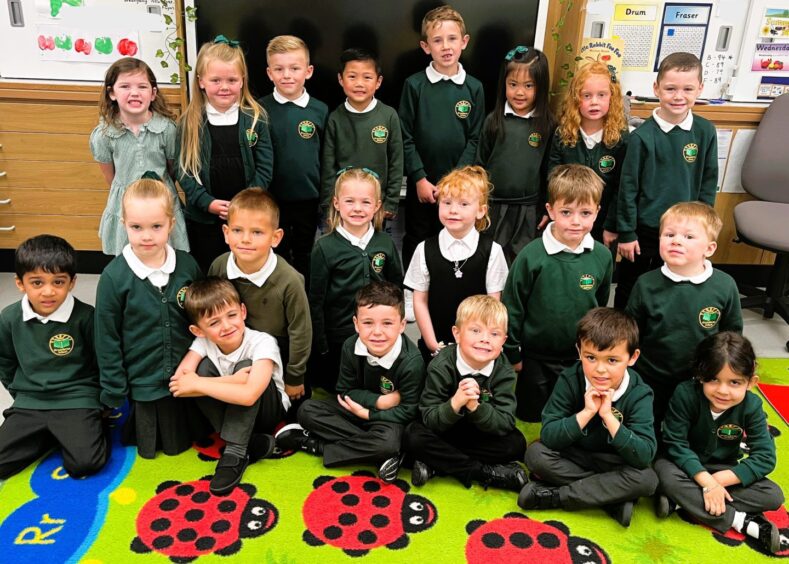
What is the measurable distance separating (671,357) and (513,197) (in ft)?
3.29

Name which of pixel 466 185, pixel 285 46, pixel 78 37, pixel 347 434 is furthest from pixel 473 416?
pixel 78 37

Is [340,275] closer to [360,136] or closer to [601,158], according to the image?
[360,136]

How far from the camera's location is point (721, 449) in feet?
6.82

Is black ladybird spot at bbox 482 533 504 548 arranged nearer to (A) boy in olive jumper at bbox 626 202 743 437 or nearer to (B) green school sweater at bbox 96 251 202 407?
(A) boy in olive jumper at bbox 626 202 743 437

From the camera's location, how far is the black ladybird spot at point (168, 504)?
2.01m

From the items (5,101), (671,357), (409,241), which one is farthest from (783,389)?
(5,101)

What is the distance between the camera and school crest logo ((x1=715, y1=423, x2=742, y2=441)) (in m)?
2.05

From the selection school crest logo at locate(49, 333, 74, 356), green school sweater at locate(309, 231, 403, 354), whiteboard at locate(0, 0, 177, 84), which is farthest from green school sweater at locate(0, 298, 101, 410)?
whiteboard at locate(0, 0, 177, 84)

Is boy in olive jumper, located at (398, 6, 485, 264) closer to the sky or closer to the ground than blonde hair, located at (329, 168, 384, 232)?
closer to the sky

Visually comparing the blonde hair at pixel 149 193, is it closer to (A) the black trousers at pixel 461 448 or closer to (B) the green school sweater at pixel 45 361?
(B) the green school sweater at pixel 45 361

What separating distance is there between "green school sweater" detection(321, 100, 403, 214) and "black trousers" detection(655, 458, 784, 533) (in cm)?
165

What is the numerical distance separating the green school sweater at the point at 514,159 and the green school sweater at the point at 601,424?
1051 millimetres

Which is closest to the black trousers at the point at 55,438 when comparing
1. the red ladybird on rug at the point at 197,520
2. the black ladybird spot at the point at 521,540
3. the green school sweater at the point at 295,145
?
the red ladybird on rug at the point at 197,520

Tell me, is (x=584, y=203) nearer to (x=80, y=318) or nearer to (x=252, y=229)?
(x=252, y=229)
